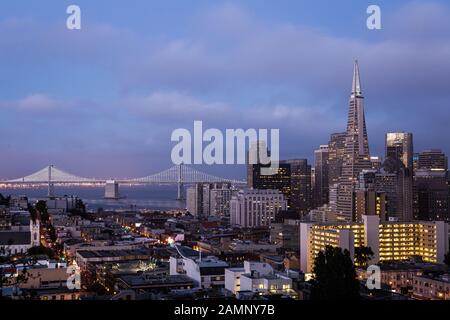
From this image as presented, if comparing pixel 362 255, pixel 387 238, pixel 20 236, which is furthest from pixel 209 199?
pixel 362 255

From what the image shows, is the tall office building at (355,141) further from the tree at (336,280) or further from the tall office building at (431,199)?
the tree at (336,280)

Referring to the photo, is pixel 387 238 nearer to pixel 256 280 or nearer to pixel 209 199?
pixel 256 280

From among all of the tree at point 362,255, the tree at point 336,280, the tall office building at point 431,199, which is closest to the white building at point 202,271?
the tree at point 336,280

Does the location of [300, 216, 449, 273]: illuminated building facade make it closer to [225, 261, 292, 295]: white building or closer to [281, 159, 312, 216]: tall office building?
[225, 261, 292, 295]: white building
